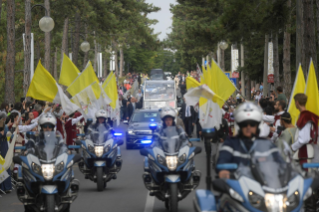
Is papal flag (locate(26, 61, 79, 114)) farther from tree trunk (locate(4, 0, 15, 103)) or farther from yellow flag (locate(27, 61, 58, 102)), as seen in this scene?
tree trunk (locate(4, 0, 15, 103))

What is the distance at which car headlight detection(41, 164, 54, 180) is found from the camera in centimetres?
943

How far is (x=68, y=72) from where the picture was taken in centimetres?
1775

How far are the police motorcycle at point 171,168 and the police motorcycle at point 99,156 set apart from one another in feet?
8.75

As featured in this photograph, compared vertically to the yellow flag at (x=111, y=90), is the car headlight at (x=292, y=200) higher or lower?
lower

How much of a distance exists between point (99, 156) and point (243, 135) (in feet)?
24.0

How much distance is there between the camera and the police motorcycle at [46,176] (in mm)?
9438

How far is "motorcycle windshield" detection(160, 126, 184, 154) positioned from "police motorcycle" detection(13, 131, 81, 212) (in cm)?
162

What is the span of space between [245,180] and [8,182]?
30.5 ft

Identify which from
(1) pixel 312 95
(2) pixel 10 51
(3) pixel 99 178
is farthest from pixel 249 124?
(2) pixel 10 51

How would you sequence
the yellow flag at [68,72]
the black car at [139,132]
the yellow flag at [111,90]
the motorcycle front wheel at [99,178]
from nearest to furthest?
the motorcycle front wheel at [99,178]
the yellow flag at [68,72]
the yellow flag at [111,90]
the black car at [139,132]

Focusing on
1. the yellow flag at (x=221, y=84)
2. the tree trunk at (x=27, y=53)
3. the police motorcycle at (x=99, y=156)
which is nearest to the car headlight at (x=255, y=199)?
the yellow flag at (x=221, y=84)

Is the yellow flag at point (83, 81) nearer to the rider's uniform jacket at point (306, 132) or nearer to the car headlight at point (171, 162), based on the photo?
the car headlight at point (171, 162)

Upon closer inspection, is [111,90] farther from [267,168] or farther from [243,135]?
[267,168]

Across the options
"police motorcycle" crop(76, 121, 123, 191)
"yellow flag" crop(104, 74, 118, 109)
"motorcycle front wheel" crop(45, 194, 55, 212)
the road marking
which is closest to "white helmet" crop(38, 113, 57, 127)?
"motorcycle front wheel" crop(45, 194, 55, 212)
